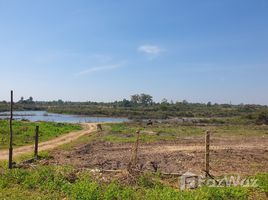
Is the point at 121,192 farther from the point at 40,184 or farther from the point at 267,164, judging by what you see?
the point at 267,164

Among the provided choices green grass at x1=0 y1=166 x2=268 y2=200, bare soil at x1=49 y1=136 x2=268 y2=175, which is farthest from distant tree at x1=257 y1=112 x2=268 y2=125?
green grass at x1=0 y1=166 x2=268 y2=200

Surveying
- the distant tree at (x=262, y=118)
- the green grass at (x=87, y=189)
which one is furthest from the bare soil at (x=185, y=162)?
the distant tree at (x=262, y=118)

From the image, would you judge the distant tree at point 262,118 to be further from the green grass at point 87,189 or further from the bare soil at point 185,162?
the green grass at point 87,189

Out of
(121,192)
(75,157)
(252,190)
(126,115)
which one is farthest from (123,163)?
(126,115)

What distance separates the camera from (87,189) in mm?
11234

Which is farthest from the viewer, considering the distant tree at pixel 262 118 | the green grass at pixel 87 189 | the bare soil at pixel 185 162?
the distant tree at pixel 262 118

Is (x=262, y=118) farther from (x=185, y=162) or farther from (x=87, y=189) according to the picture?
(x=87, y=189)

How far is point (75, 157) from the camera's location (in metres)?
20.1

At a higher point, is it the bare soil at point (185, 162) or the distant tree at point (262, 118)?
the distant tree at point (262, 118)

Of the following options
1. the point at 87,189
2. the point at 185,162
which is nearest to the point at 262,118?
the point at 185,162

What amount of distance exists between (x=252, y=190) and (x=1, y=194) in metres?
8.21

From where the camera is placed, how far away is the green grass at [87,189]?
36.3 feet

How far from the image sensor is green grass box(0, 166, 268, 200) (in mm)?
11070

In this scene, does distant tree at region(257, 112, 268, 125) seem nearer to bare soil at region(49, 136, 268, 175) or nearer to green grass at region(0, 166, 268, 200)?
bare soil at region(49, 136, 268, 175)
